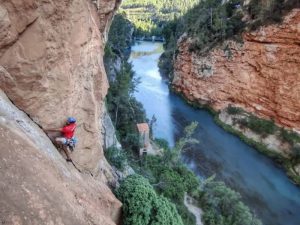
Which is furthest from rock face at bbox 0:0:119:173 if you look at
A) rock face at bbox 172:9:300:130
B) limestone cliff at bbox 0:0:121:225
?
rock face at bbox 172:9:300:130

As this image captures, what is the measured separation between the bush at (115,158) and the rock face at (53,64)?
8.21 metres

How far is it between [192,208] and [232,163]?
1121 cm

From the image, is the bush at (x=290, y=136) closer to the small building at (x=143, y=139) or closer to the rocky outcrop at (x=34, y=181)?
the small building at (x=143, y=139)

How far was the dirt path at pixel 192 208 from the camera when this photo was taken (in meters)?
26.0

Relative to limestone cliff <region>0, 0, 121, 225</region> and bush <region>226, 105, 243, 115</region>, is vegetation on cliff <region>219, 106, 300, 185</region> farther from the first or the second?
limestone cliff <region>0, 0, 121, 225</region>

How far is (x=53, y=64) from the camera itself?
10.5 m

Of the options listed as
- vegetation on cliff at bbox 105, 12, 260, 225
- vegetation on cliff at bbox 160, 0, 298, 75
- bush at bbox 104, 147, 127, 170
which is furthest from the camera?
vegetation on cliff at bbox 160, 0, 298, 75

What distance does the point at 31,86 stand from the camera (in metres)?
9.94

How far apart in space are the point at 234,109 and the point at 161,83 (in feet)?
67.8

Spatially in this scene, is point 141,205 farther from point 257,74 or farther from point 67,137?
point 257,74

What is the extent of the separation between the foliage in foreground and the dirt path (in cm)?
980

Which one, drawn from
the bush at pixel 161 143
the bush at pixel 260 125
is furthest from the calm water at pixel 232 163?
the bush at pixel 161 143

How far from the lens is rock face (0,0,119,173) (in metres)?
9.51

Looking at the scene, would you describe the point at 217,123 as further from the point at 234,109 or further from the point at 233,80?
the point at 233,80
